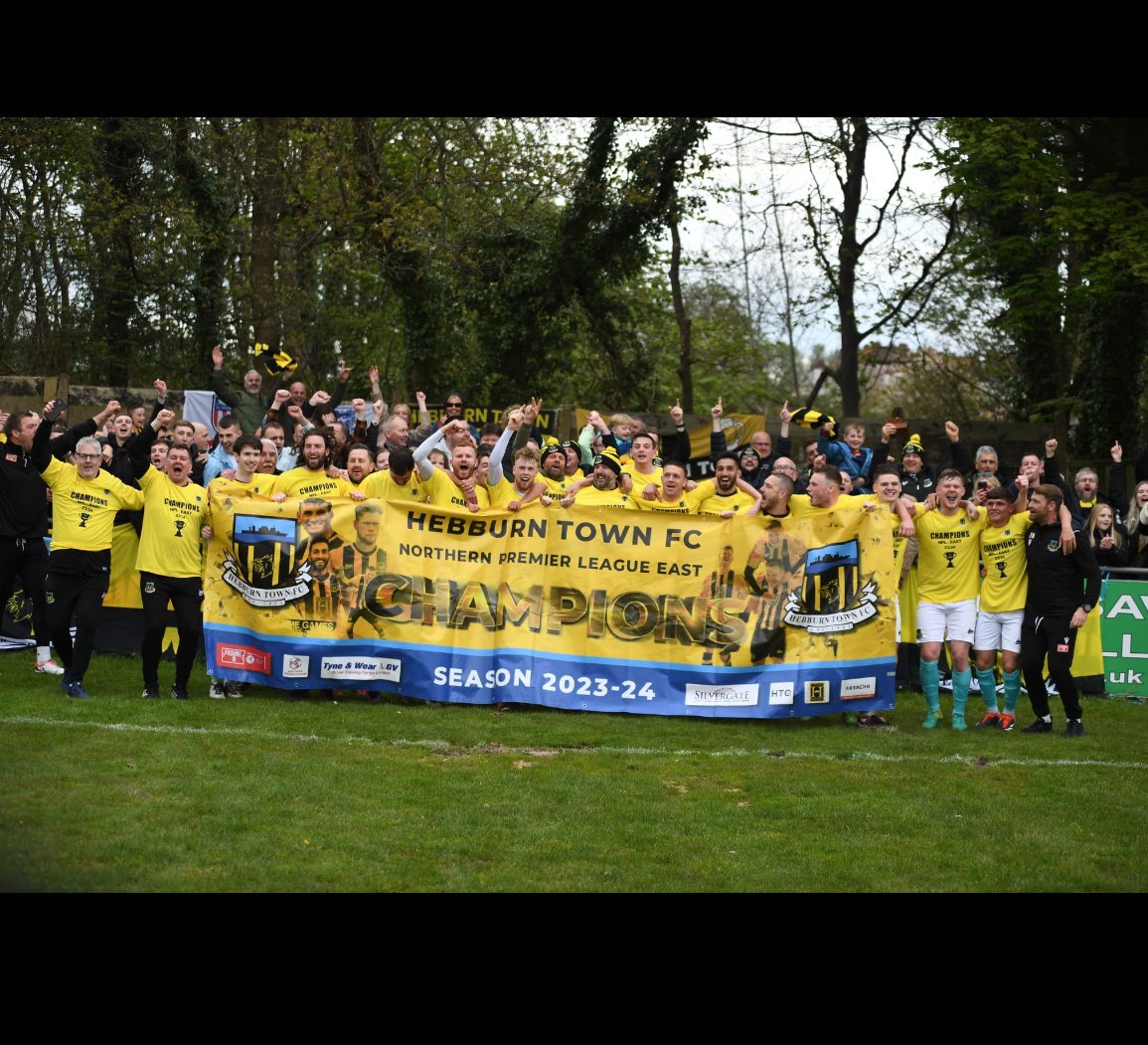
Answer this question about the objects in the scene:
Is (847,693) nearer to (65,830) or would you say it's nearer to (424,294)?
(65,830)

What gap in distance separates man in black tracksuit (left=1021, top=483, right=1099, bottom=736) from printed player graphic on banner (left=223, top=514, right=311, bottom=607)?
246 inches

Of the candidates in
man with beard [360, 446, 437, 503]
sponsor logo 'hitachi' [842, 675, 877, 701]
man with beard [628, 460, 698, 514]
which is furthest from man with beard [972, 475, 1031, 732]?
man with beard [360, 446, 437, 503]

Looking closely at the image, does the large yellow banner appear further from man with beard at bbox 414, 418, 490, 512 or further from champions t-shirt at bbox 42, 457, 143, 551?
champions t-shirt at bbox 42, 457, 143, 551

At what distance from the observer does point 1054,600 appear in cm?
1102

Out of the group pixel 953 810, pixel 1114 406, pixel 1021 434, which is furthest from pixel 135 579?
pixel 1114 406

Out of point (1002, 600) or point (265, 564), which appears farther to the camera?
point (1002, 600)

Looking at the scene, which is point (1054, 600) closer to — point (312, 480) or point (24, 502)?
point (312, 480)

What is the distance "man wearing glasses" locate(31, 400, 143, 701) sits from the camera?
11.1 metres

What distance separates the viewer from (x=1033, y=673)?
11062 mm

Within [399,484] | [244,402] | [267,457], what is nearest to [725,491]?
[399,484]

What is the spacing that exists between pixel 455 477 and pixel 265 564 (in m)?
1.82

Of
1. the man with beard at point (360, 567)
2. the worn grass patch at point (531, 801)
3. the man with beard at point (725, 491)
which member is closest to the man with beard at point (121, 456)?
the worn grass patch at point (531, 801)

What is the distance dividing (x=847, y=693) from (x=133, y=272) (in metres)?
22.0

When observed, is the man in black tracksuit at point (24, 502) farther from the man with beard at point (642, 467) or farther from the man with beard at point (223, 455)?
the man with beard at point (642, 467)
